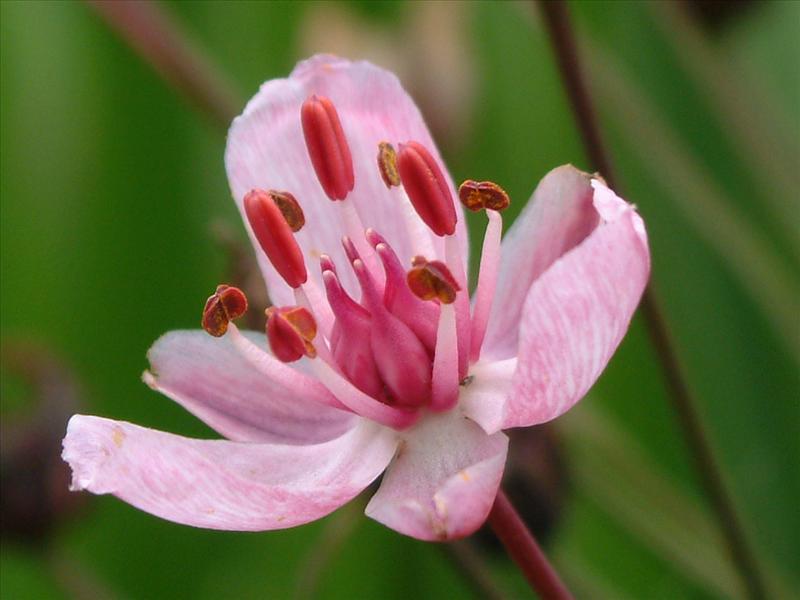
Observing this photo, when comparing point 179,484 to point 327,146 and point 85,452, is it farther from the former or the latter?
point 327,146

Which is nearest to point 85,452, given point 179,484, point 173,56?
point 179,484

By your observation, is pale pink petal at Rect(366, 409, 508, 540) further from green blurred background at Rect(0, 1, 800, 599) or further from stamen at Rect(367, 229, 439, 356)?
green blurred background at Rect(0, 1, 800, 599)

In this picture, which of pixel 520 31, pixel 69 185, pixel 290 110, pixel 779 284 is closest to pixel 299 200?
pixel 290 110

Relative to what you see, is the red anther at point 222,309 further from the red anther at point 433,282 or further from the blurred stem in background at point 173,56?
the blurred stem in background at point 173,56

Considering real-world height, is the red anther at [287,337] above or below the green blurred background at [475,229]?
above

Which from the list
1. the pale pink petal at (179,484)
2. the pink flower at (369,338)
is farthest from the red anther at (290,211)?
the pale pink petal at (179,484)

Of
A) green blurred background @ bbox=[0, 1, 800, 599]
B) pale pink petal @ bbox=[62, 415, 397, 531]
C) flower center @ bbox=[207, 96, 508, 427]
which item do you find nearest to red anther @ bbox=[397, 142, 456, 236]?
flower center @ bbox=[207, 96, 508, 427]
